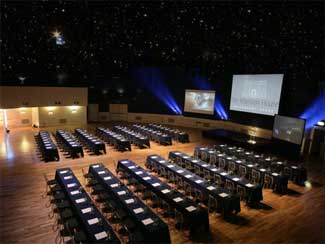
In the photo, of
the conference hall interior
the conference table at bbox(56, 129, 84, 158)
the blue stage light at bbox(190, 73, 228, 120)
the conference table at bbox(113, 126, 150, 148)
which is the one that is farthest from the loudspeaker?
the conference table at bbox(56, 129, 84, 158)

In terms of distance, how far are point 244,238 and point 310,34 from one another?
11.9m

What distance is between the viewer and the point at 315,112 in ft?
47.8

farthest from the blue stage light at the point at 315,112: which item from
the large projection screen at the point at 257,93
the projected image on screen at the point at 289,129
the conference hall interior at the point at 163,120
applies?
the projected image on screen at the point at 289,129

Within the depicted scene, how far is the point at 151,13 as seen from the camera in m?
15.1

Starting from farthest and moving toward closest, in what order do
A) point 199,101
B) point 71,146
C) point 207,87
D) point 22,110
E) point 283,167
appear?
point 199,101
point 207,87
point 22,110
point 71,146
point 283,167

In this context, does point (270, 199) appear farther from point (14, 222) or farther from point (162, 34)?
point (162, 34)

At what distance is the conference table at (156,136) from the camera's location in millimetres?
16016

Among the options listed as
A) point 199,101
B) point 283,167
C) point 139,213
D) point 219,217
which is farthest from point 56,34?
point 283,167

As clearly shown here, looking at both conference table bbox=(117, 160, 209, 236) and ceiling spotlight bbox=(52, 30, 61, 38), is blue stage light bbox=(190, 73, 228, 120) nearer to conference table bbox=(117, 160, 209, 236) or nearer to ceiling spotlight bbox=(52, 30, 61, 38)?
ceiling spotlight bbox=(52, 30, 61, 38)

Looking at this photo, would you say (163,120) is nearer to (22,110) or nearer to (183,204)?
(22,110)

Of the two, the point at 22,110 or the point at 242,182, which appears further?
the point at 22,110

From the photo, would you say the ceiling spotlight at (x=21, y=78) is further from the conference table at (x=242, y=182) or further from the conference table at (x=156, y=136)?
the conference table at (x=242, y=182)

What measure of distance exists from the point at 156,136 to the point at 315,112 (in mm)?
10020

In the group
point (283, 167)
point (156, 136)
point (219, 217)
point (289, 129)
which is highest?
point (289, 129)
